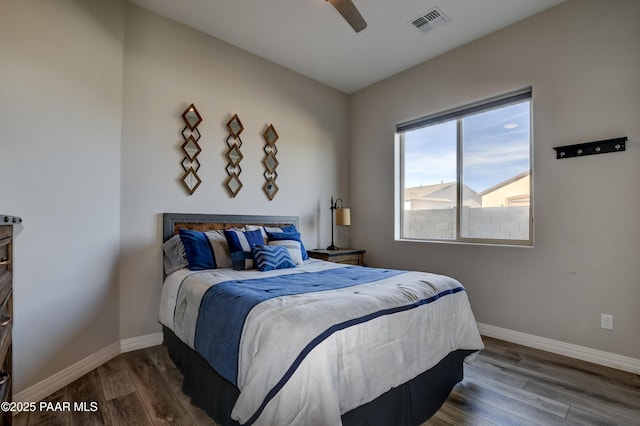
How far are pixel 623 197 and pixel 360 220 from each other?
106 inches

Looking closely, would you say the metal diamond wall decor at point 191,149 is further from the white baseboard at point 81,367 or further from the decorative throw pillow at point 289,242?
the white baseboard at point 81,367

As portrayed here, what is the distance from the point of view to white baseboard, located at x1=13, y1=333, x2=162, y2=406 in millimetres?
1871

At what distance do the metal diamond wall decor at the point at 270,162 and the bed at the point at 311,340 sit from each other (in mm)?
1189

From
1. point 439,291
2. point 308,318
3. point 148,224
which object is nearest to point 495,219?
point 439,291

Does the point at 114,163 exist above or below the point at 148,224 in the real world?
above

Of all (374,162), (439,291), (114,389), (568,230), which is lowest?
(114,389)

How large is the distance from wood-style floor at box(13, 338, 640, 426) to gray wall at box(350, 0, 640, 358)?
453 millimetres

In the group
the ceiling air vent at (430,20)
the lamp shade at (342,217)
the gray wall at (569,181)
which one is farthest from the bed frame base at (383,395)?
the ceiling air vent at (430,20)

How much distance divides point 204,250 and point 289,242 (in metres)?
0.81

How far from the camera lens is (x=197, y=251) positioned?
260cm

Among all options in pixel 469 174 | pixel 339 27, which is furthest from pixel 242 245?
pixel 469 174

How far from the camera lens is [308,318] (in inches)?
52.8

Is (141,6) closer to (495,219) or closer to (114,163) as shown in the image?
(114,163)

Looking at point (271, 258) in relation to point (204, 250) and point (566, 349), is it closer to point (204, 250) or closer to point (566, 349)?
point (204, 250)
